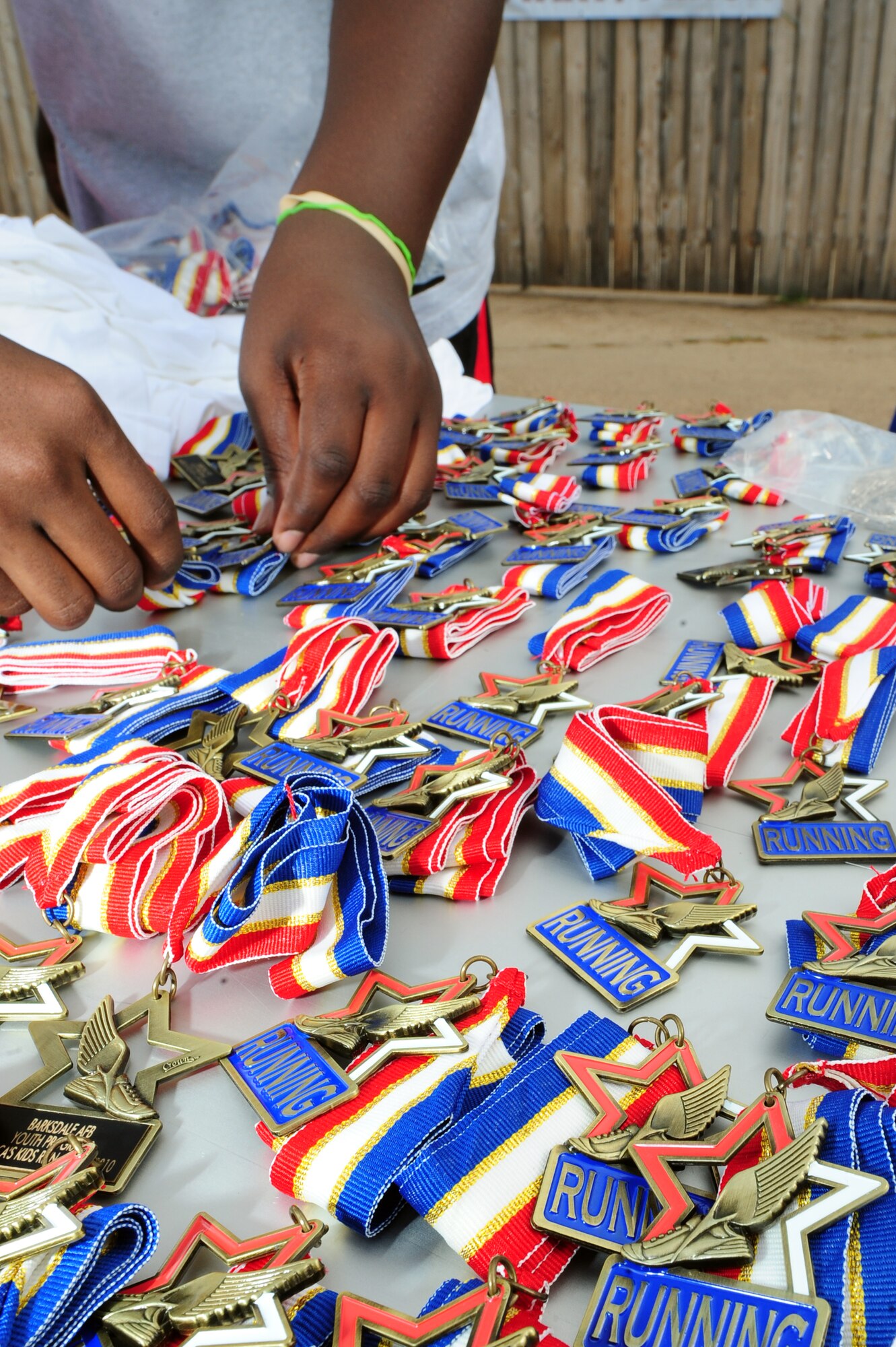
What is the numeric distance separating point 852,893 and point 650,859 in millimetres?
142

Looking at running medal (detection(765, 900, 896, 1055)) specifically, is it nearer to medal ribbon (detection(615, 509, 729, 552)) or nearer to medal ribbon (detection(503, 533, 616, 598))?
medal ribbon (detection(503, 533, 616, 598))

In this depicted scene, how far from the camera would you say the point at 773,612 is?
42.1 inches

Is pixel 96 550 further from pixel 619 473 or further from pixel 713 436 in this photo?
pixel 713 436

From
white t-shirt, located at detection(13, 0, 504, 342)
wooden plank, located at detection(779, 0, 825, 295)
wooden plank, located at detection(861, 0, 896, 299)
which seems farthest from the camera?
wooden plank, located at detection(779, 0, 825, 295)

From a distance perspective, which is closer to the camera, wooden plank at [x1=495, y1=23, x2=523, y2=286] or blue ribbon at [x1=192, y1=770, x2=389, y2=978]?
blue ribbon at [x1=192, y1=770, x2=389, y2=978]

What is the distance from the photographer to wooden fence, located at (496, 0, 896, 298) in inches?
212

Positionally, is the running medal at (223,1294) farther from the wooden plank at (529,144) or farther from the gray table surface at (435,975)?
the wooden plank at (529,144)

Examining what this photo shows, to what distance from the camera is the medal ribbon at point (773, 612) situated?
41.1 inches

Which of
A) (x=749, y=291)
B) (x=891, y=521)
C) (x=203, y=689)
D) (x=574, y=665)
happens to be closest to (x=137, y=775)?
(x=203, y=689)

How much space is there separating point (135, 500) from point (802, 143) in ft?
18.8

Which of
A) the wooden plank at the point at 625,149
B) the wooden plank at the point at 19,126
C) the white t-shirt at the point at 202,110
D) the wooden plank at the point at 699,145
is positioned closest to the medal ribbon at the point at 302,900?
the white t-shirt at the point at 202,110

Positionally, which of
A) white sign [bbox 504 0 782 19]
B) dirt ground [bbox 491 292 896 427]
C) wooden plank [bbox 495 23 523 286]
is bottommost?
dirt ground [bbox 491 292 896 427]

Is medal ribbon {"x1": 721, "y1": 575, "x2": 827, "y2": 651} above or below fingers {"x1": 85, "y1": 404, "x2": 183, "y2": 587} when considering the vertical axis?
below

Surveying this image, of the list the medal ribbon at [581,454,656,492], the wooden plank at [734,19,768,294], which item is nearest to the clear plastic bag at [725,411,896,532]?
the medal ribbon at [581,454,656,492]
